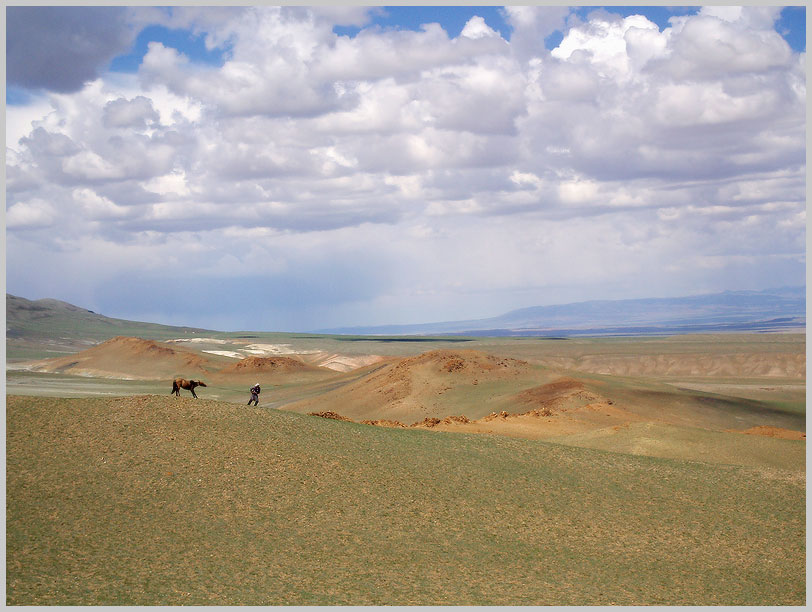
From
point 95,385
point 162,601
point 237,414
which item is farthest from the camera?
point 95,385

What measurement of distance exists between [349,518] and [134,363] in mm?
76913

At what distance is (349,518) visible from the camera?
1850 cm

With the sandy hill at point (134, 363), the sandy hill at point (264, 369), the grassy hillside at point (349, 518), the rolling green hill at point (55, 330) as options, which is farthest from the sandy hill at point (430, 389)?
the rolling green hill at point (55, 330)

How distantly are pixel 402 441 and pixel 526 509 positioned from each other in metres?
5.76

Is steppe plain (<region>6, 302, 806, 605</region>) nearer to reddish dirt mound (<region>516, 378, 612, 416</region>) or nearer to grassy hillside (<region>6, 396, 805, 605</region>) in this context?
grassy hillside (<region>6, 396, 805, 605</region>)

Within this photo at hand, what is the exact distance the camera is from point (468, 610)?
46.3 ft

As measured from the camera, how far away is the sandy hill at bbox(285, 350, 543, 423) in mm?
47469

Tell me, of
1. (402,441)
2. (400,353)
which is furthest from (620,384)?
(400,353)

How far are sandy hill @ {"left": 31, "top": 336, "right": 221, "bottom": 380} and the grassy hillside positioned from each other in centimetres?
6432

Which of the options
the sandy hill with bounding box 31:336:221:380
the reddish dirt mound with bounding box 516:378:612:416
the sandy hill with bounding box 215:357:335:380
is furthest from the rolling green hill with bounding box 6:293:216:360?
the reddish dirt mound with bounding box 516:378:612:416

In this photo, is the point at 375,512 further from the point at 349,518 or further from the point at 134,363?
the point at 134,363

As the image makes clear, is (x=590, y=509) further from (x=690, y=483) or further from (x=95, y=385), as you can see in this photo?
(x=95, y=385)

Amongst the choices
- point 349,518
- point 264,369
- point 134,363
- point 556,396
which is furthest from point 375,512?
point 134,363

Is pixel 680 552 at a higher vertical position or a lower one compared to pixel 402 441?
lower
